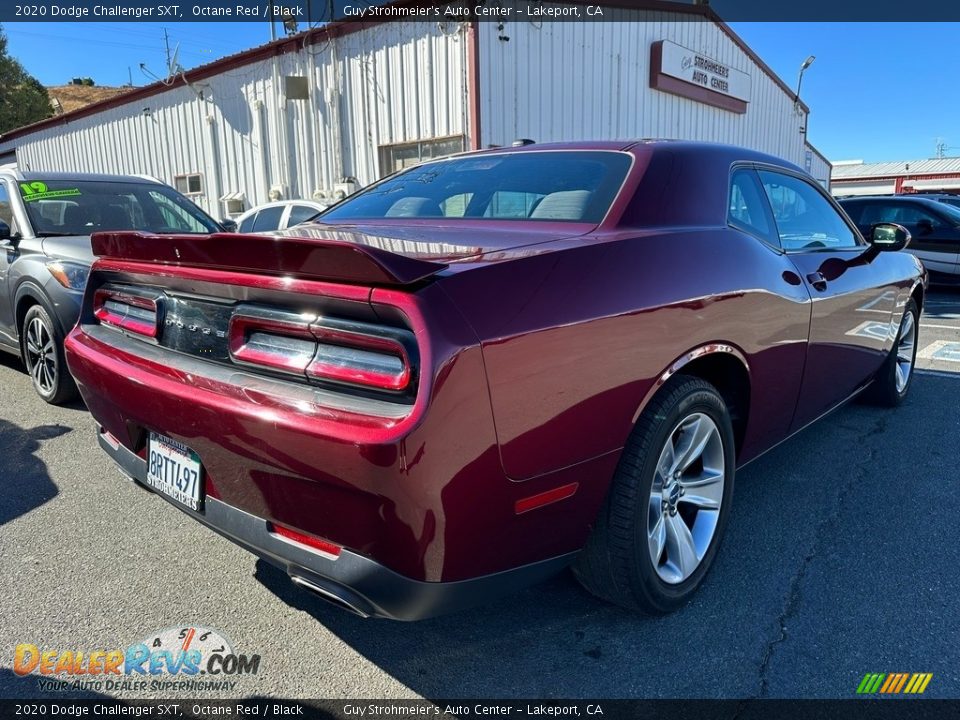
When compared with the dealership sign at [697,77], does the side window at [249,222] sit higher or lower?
lower

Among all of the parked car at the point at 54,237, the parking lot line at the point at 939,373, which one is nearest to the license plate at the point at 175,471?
the parked car at the point at 54,237

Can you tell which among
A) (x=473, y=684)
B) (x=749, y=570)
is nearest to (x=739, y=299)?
(x=749, y=570)

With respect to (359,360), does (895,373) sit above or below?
below

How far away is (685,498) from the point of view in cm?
238

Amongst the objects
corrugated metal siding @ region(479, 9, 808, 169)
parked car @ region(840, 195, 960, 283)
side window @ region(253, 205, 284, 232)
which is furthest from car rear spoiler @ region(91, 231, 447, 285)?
parked car @ region(840, 195, 960, 283)

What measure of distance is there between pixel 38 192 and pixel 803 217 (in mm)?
5361

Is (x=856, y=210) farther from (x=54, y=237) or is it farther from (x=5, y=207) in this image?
(x=5, y=207)

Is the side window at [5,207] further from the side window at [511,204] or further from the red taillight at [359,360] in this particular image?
the red taillight at [359,360]

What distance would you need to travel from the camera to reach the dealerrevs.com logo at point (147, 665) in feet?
6.57

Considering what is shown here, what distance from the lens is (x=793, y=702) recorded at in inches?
75.1

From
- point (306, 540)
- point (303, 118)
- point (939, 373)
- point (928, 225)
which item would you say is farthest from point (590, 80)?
point (306, 540)

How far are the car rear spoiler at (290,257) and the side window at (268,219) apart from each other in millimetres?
7286

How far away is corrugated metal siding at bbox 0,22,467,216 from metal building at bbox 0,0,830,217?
27 millimetres

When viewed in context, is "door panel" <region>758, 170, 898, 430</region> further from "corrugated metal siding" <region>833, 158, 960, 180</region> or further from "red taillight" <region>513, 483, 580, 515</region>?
"corrugated metal siding" <region>833, 158, 960, 180</region>
